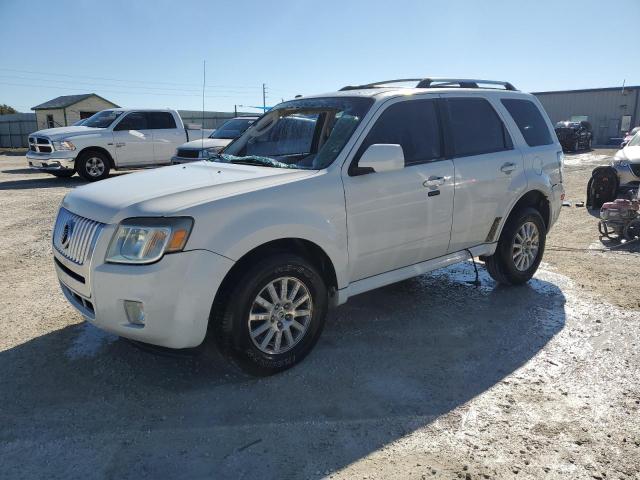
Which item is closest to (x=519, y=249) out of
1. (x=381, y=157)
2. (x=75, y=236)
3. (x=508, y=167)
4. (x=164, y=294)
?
(x=508, y=167)

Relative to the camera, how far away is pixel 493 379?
3.50 metres

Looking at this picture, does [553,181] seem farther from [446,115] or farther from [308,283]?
[308,283]

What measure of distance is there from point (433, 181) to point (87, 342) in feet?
9.93

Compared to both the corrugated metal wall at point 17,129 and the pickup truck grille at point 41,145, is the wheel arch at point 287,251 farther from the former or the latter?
the corrugated metal wall at point 17,129

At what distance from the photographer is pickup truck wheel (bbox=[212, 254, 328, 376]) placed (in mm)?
3217

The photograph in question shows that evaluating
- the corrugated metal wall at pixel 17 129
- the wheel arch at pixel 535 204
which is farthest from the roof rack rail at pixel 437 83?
the corrugated metal wall at pixel 17 129

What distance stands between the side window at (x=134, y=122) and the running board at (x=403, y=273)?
12032 millimetres

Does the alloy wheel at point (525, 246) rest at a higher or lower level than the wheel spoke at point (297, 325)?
higher

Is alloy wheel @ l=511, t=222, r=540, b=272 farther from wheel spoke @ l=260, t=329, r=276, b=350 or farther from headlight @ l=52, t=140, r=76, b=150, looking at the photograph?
headlight @ l=52, t=140, r=76, b=150

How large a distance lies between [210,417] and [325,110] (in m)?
2.56

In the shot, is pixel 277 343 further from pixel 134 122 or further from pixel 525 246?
pixel 134 122

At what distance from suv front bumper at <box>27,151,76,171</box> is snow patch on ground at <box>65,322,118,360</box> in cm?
1045

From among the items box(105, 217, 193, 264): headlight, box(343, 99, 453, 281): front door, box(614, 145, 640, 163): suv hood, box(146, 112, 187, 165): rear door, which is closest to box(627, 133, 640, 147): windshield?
box(614, 145, 640, 163): suv hood

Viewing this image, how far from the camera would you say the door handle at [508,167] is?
15.8 ft
